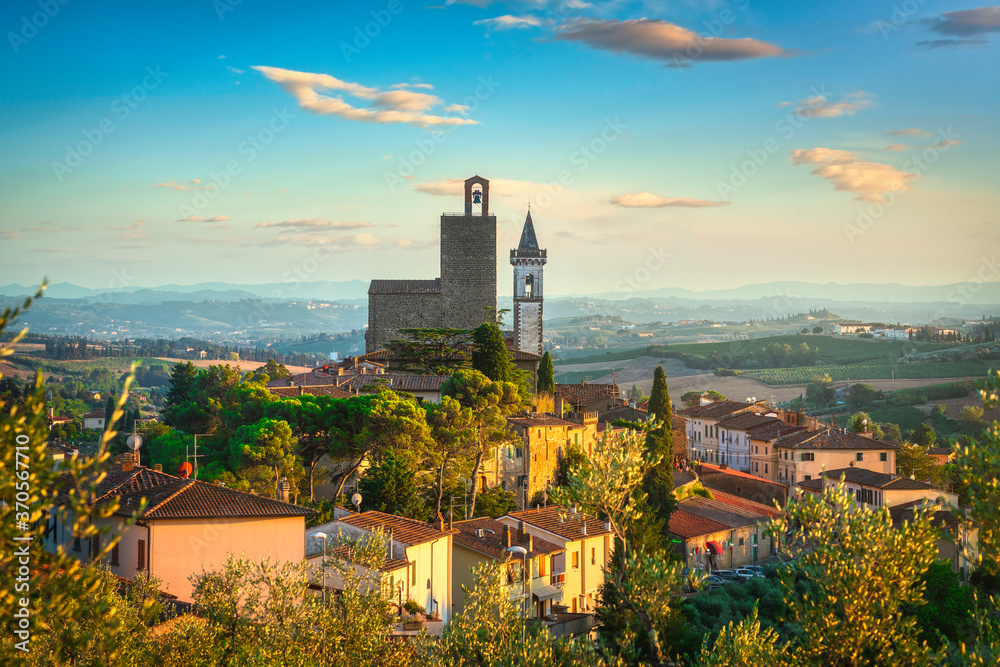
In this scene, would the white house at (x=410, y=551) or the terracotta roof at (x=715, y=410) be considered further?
the terracotta roof at (x=715, y=410)

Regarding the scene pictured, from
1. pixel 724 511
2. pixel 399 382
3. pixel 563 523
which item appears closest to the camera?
pixel 563 523

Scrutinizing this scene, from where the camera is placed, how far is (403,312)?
181 ft

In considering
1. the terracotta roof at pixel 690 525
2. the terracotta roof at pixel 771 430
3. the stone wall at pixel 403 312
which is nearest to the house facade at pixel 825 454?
the terracotta roof at pixel 771 430

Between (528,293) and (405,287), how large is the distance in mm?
10606

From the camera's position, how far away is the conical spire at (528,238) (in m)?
63.9

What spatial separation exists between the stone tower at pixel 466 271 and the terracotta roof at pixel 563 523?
Answer: 23823 millimetres

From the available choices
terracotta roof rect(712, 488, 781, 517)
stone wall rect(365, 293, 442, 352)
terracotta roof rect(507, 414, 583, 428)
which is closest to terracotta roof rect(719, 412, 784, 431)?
terracotta roof rect(712, 488, 781, 517)

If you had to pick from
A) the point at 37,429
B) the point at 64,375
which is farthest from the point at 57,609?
the point at 64,375

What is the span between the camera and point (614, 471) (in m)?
18.5

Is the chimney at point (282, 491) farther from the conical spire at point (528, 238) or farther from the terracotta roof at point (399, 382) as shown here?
the conical spire at point (528, 238)

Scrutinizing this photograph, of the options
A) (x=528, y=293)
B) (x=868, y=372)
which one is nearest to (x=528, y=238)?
(x=528, y=293)

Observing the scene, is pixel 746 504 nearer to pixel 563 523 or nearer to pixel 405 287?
pixel 563 523

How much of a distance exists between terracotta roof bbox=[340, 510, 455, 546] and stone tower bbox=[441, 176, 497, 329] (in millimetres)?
29585

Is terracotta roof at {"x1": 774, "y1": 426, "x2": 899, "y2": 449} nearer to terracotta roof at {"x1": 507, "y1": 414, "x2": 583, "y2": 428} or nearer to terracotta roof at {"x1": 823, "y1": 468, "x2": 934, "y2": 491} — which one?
terracotta roof at {"x1": 823, "y1": 468, "x2": 934, "y2": 491}
